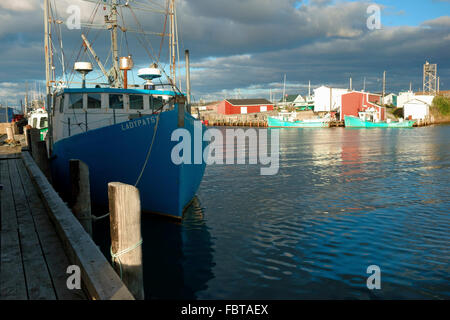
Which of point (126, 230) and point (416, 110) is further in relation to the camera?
point (416, 110)

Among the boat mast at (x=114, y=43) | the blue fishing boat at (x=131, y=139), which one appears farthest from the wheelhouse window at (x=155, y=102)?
the boat mast at (x=114, y=43)

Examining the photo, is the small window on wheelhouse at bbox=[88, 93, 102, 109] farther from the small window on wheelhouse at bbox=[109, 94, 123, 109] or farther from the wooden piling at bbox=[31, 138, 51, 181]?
the wooden piling at bbox=[31, 138, 51, 181]

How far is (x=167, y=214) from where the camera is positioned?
10375 millimetres

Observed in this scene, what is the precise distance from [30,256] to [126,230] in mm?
1615

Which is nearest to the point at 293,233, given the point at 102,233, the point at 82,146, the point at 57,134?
the point at 102,233

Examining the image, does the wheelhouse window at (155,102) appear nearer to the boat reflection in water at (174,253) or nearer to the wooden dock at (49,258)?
the boat reflection in water at (174,253)

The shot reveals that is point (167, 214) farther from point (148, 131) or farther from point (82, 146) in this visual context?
point (82, 146)

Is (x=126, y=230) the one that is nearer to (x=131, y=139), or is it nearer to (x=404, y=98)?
(x=131, y=139)

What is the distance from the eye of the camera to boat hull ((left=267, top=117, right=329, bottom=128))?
80.1 meters

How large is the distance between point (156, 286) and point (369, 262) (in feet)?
15.4

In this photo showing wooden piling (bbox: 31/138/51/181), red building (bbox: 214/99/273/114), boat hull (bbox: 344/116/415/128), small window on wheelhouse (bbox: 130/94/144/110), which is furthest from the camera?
red building (bbox: 214/99/273/114)

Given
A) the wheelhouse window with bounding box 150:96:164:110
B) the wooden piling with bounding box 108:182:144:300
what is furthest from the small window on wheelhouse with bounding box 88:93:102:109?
the wooden piling with bounding box 108:182:144:300

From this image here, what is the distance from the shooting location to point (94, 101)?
12.2m

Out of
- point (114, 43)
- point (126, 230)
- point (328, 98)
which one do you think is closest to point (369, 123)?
point (328, 98)
